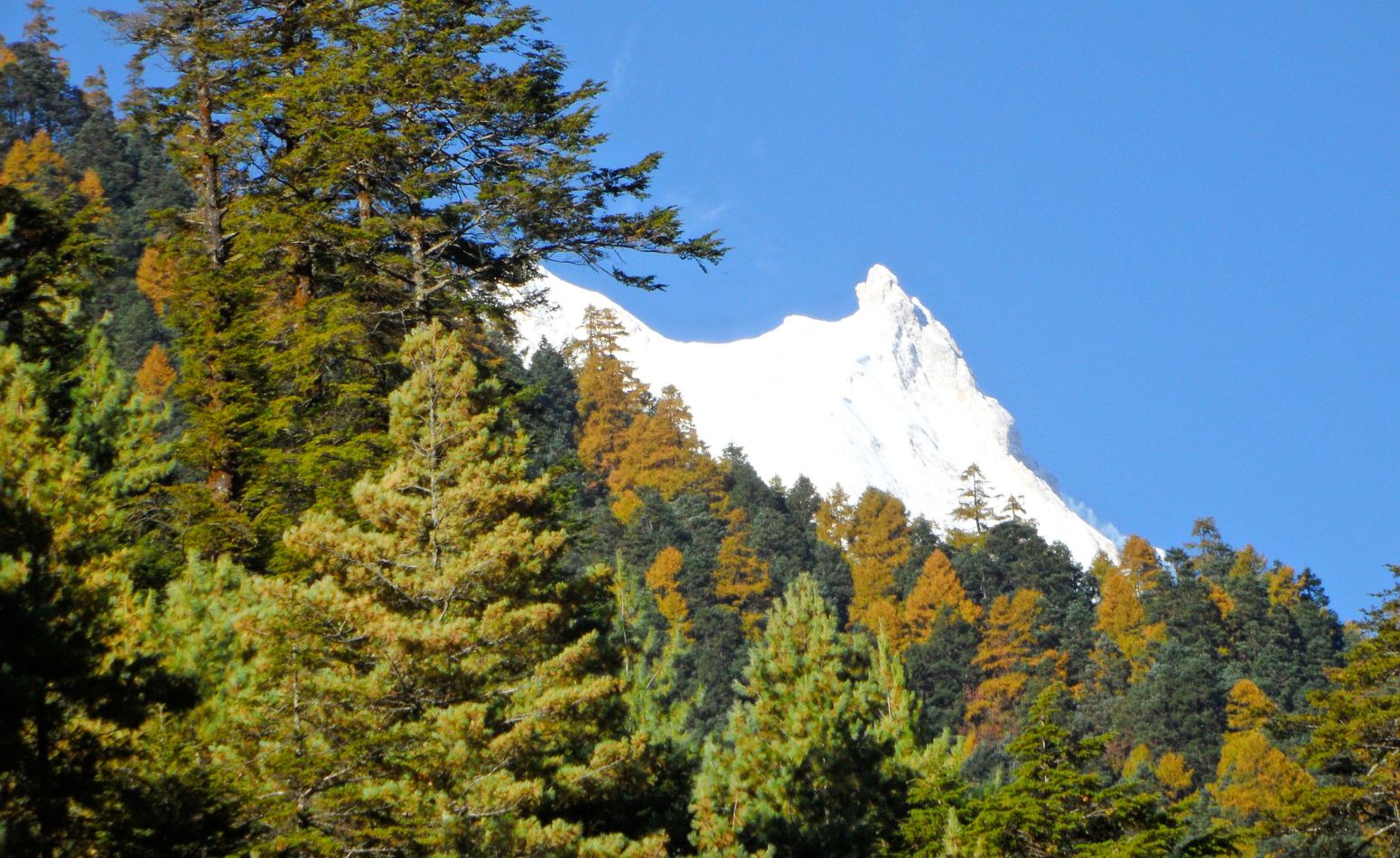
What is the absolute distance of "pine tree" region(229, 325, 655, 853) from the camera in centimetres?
1169

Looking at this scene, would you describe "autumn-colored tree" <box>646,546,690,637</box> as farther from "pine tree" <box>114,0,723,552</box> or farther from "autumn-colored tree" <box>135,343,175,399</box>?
"pine tree" <box>114,0,723,552</box>

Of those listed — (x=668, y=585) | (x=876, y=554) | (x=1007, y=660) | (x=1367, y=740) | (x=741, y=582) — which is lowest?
(x=1367, y=740)

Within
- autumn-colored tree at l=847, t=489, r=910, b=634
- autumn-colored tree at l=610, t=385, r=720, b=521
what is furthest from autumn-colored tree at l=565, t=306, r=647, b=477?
autumn-colored tree at l=847, t=489, r=910, b=634

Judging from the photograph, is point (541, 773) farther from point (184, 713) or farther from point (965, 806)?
point (965, 806)

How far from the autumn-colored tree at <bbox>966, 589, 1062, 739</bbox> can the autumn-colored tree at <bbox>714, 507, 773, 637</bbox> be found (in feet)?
35.0

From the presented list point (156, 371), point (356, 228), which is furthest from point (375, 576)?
point (156, 371)

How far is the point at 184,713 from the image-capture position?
32.7 feet

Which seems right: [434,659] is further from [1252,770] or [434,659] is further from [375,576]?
[1252,770]

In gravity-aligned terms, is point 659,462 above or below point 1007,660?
above

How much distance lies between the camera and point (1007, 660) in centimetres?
6656

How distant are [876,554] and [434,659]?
65.5 metres

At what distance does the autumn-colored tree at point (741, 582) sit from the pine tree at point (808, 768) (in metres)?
38.8

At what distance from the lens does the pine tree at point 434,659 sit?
38.3ft

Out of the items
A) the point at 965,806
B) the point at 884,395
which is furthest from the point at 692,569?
the point at 884,395
